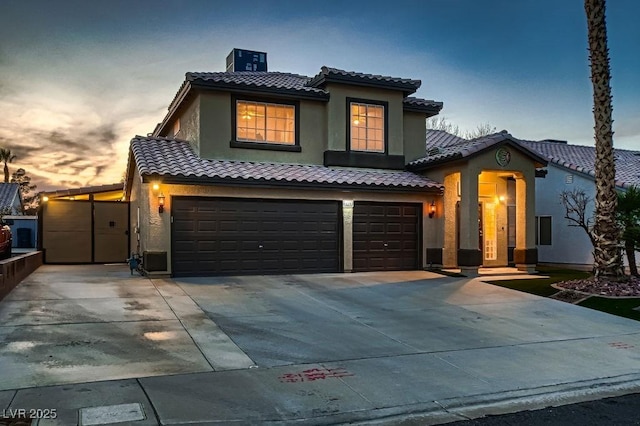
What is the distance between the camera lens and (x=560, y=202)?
61.7ft

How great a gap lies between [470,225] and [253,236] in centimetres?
617

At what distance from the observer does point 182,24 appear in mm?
14516

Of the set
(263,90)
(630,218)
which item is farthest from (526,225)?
(263,90)

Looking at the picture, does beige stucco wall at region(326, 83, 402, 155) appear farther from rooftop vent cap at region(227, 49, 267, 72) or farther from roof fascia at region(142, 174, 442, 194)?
rooftop vent cap at region(227, 49, 267, 72)

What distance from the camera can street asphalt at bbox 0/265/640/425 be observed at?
503 centimetres

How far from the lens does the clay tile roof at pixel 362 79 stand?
16.1 meters

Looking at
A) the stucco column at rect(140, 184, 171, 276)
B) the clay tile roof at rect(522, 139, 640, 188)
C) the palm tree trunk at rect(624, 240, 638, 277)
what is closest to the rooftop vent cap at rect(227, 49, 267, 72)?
the stucco column at rect(140, 184, 171, 276)

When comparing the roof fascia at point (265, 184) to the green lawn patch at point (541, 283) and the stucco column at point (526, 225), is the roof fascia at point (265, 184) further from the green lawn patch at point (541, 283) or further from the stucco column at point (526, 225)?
the green lawn patch at point (541, 283)

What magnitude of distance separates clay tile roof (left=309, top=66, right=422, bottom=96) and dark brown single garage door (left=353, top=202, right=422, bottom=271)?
3.94 m

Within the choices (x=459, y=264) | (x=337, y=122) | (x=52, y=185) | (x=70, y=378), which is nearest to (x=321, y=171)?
(x=337, y=122)

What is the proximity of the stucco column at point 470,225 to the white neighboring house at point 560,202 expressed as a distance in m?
3.99

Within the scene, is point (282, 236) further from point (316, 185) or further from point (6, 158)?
point (6, 158)

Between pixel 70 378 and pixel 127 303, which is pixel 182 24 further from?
pixel 70 378

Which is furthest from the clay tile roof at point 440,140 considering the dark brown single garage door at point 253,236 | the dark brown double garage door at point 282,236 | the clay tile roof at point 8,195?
the clay tile roof at point 8,195
